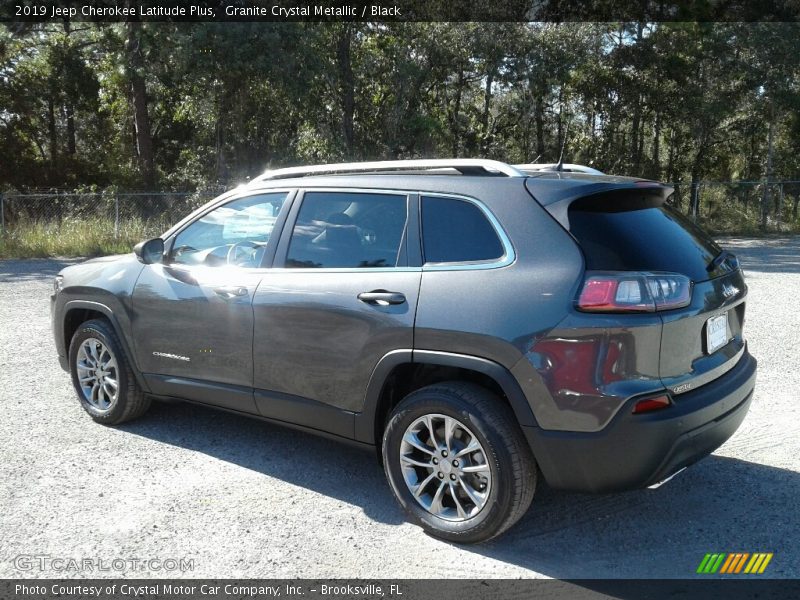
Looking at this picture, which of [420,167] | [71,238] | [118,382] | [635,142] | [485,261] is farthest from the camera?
[635,142]

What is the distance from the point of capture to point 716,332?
3670 millimetres


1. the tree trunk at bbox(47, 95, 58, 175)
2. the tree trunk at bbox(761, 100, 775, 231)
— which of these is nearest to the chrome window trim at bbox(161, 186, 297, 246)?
the tree trunk at bbox(761, 100, 775, 231)

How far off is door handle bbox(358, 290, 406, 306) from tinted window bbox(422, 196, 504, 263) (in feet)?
0.76

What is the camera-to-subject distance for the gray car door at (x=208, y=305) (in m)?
4.44

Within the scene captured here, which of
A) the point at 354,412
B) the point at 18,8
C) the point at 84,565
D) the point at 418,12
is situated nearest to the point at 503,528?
the point at 354,412

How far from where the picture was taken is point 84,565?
3424 millimetres

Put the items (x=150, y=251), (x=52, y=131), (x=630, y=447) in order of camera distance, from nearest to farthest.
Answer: (x=630, y=447)
(x=150, y=251)
(x=52, y=131)

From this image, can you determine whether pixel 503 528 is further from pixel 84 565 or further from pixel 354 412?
pixel 84 565

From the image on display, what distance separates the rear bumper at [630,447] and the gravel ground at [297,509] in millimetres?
454

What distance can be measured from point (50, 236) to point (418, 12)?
15049 mm

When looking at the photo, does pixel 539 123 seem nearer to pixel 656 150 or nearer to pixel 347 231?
pixel 656 150

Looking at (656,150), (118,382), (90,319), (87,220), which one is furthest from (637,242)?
(656,150)

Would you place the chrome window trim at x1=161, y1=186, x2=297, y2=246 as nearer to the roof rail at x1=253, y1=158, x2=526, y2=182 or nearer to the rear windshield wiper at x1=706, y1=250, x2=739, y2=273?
the roof rail at x1=253, y1=158, x2=526, y2=182

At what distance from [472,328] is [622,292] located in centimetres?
69
